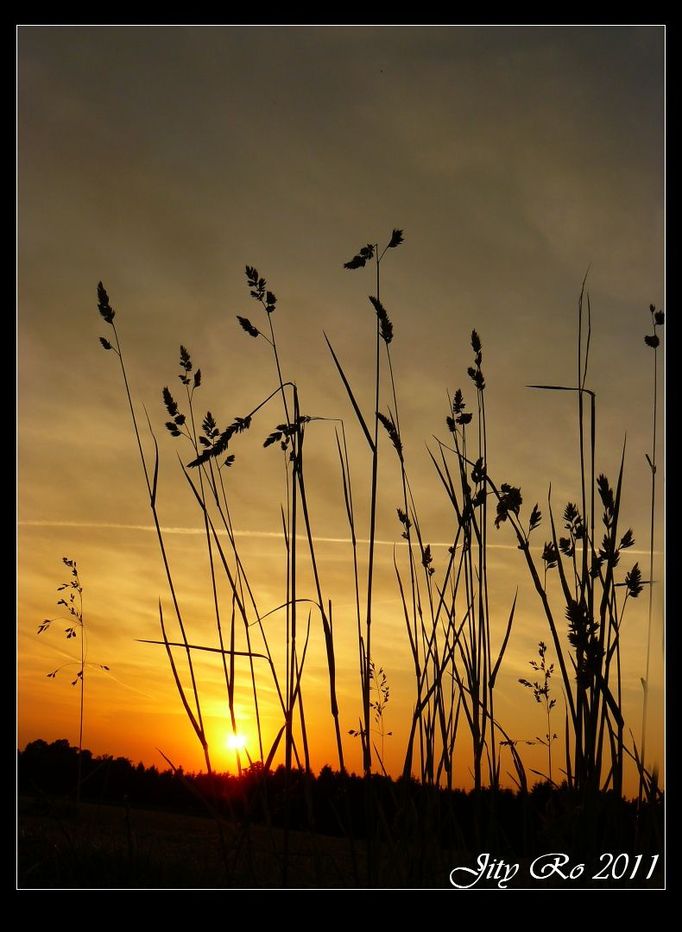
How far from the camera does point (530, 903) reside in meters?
1.57

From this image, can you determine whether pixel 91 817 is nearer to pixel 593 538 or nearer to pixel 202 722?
pixel 202 722

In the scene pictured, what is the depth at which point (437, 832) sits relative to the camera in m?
1.99

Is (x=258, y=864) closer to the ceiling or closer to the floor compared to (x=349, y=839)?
closer to the floor

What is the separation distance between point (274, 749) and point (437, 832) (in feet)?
1.44

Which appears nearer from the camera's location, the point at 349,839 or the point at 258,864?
the point at 349,839
